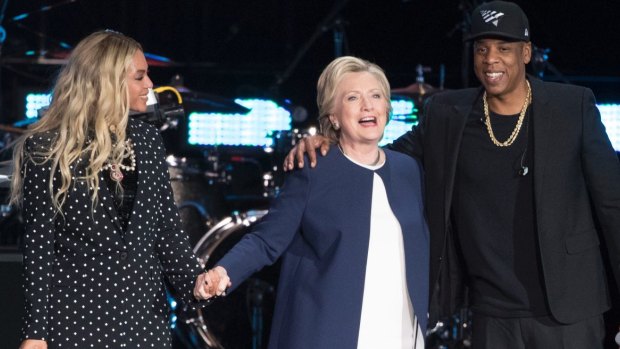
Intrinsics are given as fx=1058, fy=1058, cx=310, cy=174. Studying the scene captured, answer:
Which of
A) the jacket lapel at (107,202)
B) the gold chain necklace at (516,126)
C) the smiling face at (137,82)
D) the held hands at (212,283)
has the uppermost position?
the smiling face at (137,82)

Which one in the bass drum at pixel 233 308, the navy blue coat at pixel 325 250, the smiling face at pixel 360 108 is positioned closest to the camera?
the navy blue coat at pixel 325 250

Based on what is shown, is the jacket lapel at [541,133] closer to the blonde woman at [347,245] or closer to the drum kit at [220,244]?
the blonde woman at [347,245]

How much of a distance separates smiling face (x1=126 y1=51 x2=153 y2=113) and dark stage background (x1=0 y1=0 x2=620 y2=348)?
5.82 m

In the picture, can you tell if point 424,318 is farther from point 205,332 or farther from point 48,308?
point 205,332

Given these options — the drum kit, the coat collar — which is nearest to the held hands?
the coat collar

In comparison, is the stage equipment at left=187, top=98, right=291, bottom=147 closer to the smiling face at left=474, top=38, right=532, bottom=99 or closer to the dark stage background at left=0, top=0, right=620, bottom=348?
the dark stage background at left=0, top=0, right=620, bottom=348

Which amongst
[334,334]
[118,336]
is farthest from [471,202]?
[118,336]

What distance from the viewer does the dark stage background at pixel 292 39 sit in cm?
948

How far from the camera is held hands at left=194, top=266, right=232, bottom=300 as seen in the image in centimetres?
343

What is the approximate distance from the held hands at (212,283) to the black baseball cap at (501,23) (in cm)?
124

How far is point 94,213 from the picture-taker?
129 inches

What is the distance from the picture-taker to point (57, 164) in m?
3.25

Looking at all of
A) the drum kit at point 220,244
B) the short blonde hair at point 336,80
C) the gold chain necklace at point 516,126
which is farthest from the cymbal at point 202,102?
the gold chain necklace at point 516,126

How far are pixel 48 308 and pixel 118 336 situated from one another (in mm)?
229
